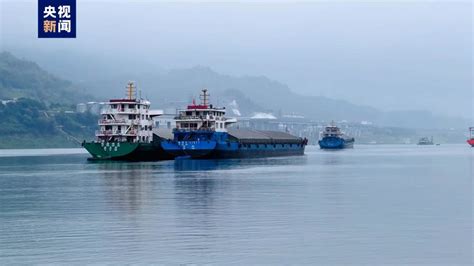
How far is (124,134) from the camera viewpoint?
113 metres

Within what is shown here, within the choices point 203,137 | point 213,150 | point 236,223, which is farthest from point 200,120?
point 236,223

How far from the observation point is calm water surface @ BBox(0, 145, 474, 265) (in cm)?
2841

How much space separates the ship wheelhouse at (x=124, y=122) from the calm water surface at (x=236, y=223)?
1936 inches

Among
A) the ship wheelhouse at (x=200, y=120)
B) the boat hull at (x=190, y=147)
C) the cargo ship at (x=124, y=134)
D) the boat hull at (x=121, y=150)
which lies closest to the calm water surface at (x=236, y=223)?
the boat hull at (x=121, y=150)

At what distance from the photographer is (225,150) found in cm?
12256

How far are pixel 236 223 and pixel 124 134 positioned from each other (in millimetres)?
77955

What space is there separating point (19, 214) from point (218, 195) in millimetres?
15546

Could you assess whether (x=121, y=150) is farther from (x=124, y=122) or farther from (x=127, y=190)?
(x=127, y=190)

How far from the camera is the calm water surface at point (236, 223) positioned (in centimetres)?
2841

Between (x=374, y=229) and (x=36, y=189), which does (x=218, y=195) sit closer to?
(x=36, y=189)

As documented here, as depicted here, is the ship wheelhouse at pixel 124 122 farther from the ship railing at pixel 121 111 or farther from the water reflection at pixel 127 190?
the water reflection at pixel 127 190

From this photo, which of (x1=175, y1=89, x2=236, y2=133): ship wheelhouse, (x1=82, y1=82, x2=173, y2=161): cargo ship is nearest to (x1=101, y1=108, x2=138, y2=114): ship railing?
(x1=82, y1=82, x2=173, y2=161): cargo ship

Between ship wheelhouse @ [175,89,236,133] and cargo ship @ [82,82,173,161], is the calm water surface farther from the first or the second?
ship wheelhouse @ [175,89,236,133]

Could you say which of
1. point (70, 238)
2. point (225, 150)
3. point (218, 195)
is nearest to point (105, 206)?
point (218, 195)
